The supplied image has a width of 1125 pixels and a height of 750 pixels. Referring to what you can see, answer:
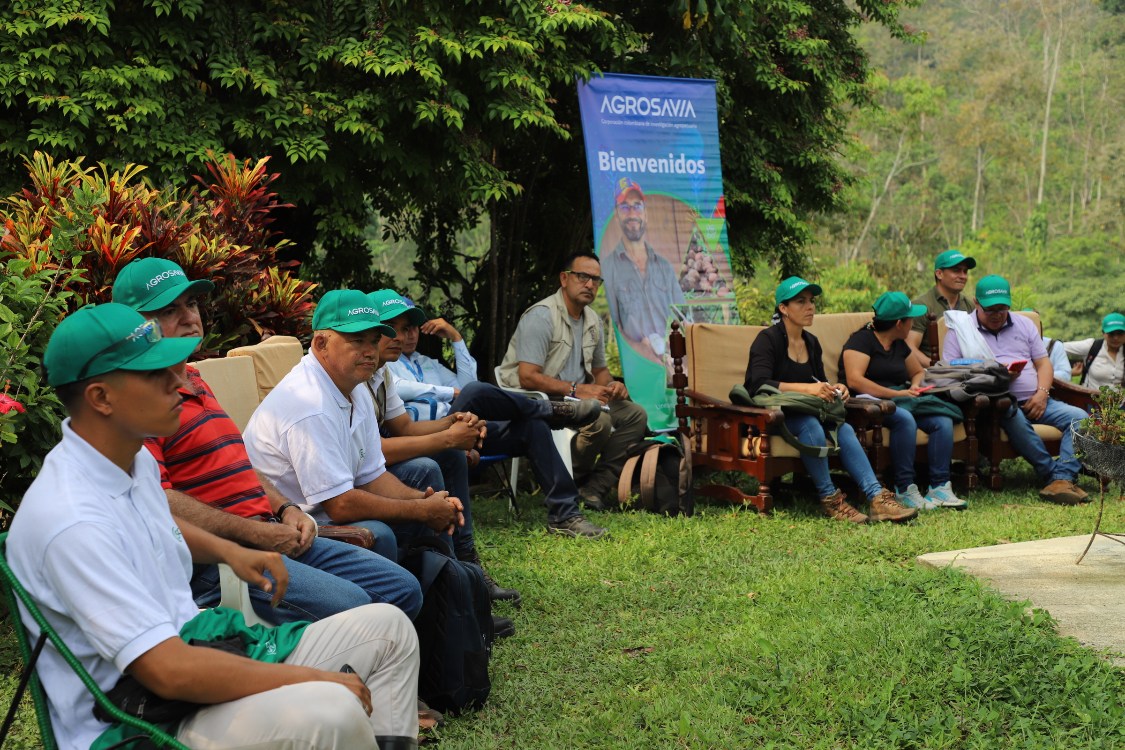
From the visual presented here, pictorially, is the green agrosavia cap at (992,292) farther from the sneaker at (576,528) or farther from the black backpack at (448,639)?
the black backpack at (448,639)

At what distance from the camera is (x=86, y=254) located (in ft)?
15.6

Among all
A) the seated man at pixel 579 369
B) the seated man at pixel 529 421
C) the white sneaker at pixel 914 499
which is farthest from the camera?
the white sneaker at pixel 914 499

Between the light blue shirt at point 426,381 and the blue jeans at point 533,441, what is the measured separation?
15 centimetres

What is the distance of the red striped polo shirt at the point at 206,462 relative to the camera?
124 inches

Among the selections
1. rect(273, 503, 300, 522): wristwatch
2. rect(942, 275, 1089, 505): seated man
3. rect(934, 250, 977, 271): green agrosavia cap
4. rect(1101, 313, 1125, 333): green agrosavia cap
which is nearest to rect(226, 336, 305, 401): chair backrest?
rect(273, 503, 300, 522): wristwatch

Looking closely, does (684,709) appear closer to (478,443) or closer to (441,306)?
(478,443)

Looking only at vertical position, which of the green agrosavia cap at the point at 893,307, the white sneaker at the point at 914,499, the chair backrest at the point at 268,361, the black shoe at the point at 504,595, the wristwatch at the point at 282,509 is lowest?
the white sneaker at the point at 914,499

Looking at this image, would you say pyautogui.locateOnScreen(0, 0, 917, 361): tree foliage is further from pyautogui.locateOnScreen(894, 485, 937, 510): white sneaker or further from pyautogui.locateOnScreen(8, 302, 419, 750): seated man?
pyautogui.locateOnScreen(8, 302, 419, 750): seated man

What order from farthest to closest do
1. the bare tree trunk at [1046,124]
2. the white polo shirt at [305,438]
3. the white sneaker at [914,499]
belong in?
the bare tree trunk at [1046,124] → the white sneaker at [914,499] → the white polo shirt at [305,438]

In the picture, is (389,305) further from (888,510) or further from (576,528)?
(888,510)

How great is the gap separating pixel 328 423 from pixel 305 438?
9cm

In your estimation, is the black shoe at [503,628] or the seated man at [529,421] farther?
the seated man at [529,421]

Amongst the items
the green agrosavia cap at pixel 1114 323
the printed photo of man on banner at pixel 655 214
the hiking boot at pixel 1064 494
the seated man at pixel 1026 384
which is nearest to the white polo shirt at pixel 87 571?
the printed photo of man on banner at pixel 655 214

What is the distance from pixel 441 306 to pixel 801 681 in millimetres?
6513
